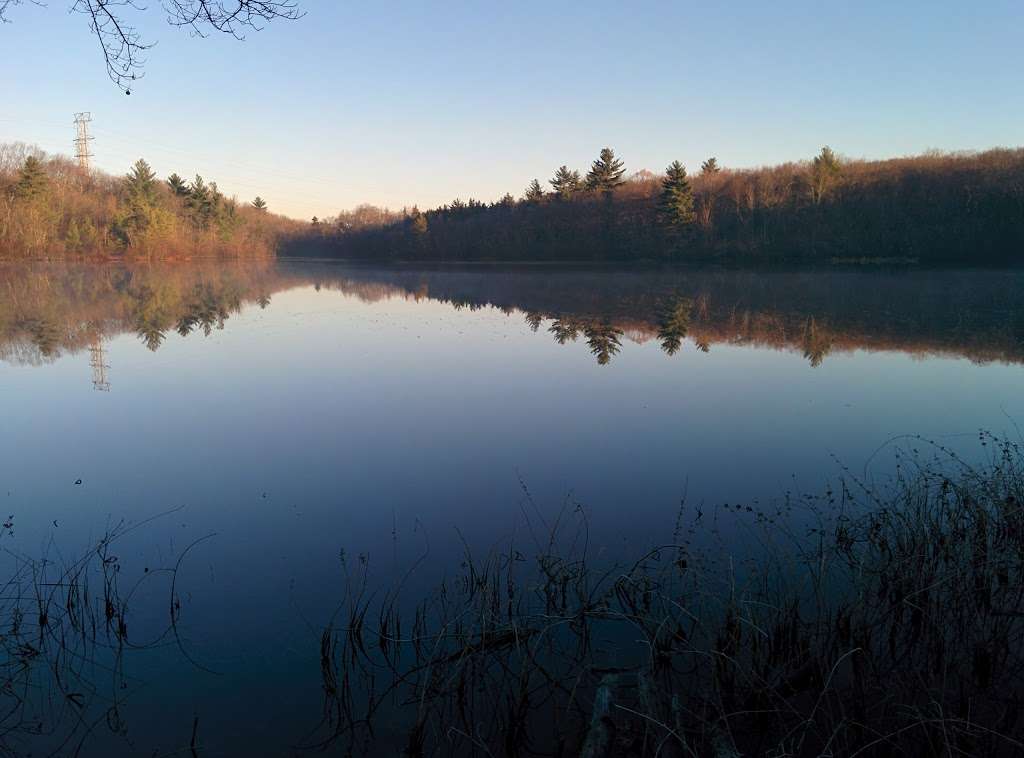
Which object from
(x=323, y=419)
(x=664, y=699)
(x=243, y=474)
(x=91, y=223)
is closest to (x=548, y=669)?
(x=664, y=699)

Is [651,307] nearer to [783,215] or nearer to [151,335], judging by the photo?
[151,335]

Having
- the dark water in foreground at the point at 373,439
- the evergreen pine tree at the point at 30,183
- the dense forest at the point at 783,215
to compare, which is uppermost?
the evergreen pine tree at the point at 30,183

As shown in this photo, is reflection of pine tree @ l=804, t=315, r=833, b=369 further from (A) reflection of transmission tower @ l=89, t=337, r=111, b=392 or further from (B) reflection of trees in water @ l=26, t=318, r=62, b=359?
(B) reflection of trees in water @ l=26, t=318, r=62, b=359

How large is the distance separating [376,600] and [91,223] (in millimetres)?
65746

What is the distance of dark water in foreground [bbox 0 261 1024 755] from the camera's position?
13.3ft

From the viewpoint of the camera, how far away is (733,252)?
4700 cm

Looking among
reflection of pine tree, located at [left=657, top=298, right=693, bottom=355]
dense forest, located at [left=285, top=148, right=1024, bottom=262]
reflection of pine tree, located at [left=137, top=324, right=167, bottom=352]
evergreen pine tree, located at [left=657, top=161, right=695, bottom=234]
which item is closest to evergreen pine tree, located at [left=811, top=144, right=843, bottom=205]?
dense forest, located at [left=285, top=148, right=1024, bottom=262]

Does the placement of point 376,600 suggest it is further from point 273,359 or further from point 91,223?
point 91,223

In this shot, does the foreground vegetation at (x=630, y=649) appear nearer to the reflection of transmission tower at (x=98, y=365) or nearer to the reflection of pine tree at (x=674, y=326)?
the reflection of transmission tower at (x=98, y=365)

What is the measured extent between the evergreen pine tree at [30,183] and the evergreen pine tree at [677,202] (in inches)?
1952

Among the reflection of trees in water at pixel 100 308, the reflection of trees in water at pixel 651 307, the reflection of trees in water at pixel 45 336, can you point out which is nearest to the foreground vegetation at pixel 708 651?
the reflection of trees in water at pixel 651 307

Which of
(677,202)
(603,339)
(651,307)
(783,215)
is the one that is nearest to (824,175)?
(783,215)

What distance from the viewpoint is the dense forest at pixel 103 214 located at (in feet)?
171

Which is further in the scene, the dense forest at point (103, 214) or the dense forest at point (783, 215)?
the dense forest at point (103, 214)
